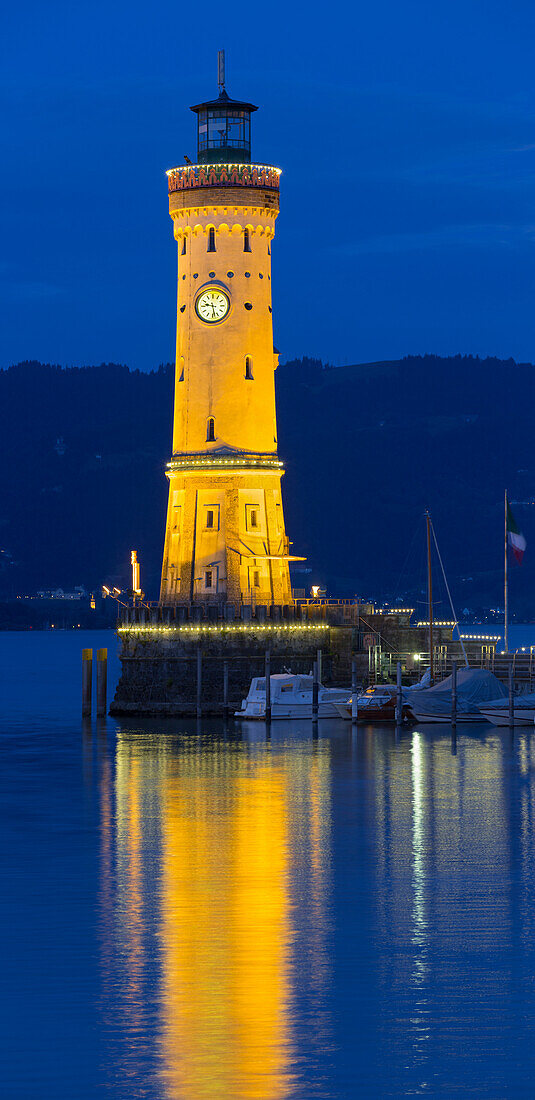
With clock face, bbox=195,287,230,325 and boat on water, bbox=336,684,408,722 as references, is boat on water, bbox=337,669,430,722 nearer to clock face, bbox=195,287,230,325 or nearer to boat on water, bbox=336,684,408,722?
boat on water, bbox=336,684,408,722

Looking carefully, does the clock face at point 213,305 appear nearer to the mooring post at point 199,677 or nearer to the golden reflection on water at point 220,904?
the mooring post at point 199,677

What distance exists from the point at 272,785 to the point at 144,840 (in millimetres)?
12634

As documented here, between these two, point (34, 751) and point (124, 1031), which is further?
point (34, 751)

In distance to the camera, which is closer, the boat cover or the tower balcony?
the boat cover

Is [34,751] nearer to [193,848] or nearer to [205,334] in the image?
[205,334]

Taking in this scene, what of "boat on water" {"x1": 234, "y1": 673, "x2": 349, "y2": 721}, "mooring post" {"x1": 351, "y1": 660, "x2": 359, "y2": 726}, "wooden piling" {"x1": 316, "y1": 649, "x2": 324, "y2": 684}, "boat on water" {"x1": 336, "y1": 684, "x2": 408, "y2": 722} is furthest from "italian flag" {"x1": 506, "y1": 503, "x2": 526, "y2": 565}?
"boat on water" {"x1": 234, "y1": 673, "x2": 349, "y2": 721}

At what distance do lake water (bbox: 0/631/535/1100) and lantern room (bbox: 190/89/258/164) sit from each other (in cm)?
3560

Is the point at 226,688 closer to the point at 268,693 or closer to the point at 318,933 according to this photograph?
the point at 268,693

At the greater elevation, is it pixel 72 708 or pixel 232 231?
pixel 232 231

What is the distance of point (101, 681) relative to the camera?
87.9 m

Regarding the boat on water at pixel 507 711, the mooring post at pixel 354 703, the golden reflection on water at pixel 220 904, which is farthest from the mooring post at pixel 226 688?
the golden reflection on water at pixel 220 904

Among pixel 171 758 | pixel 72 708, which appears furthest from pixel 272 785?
pixel 72 708

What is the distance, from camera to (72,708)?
390ft

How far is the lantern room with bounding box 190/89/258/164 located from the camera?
293ft
